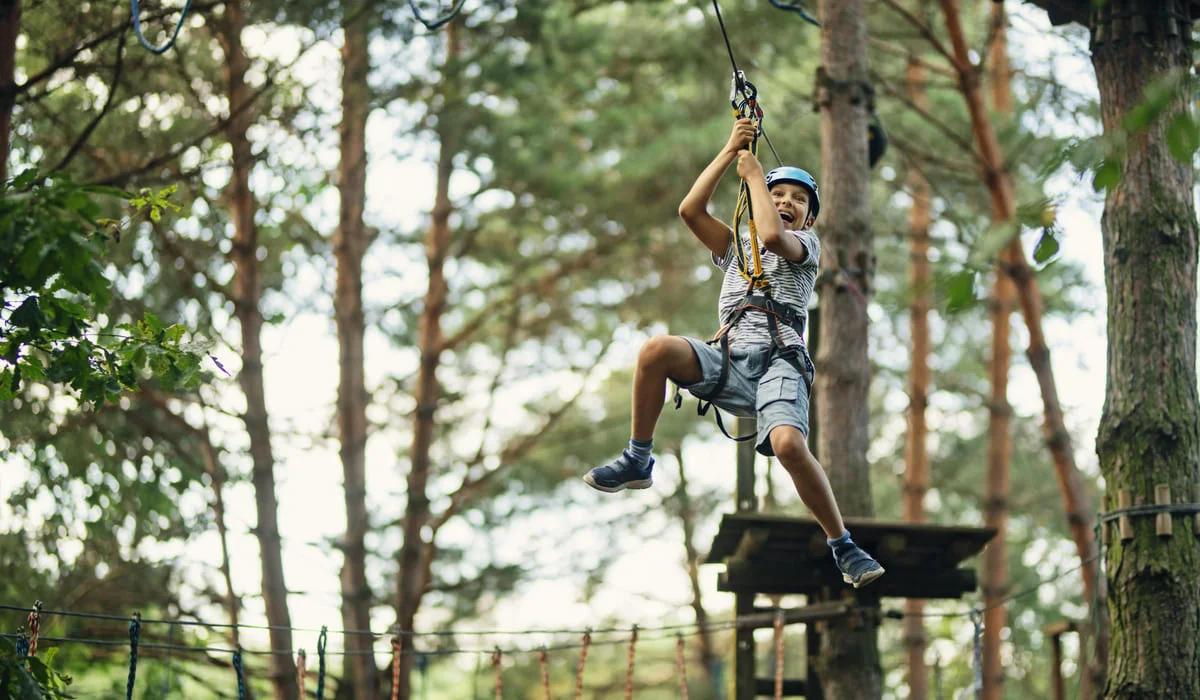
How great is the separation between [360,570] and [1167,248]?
29.5ft

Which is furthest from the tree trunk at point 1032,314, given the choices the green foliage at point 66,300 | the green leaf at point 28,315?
the green leaf at point 28,315

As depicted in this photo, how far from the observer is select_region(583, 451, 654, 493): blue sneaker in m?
4.94

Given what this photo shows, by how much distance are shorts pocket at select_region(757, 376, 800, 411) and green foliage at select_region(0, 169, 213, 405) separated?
226cm

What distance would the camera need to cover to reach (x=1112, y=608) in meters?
6.23

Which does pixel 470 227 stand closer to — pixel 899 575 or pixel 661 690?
pixel 899 575

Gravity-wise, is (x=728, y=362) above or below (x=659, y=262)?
below

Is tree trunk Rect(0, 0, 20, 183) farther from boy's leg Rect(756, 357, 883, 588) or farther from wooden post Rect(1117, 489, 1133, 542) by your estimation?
wooden post Rect(1117, 489, 1133, 542)

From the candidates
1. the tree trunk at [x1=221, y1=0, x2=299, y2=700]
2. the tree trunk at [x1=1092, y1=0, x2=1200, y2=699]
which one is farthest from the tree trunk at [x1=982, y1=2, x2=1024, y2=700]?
the tree trunk at [x1=1092, y1=0, x2=1200, y2=699]

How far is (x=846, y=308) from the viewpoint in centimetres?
865

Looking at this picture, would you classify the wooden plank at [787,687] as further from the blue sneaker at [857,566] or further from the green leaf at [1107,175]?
the green leaf at [1107,175]

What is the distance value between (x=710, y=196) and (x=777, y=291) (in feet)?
1.38

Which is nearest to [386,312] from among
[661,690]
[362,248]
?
[362,248]

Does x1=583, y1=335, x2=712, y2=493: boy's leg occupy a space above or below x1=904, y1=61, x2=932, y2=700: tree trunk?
below

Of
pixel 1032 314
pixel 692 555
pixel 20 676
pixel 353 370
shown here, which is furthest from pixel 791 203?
pixel 692 555
